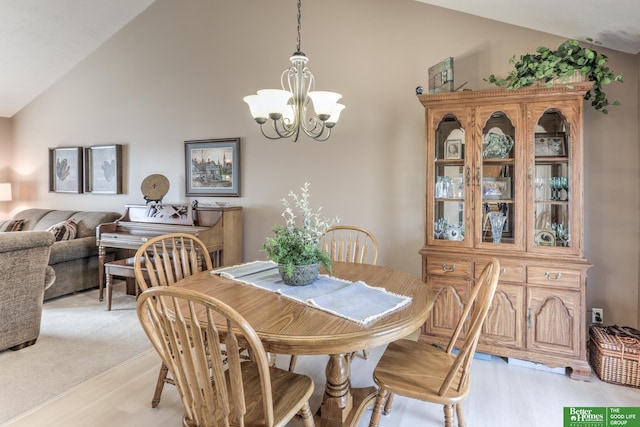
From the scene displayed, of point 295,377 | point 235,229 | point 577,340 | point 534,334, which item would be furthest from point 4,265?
point 577,340

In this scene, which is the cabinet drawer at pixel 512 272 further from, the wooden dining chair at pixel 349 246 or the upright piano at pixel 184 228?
the upright piano at pixel 184 228

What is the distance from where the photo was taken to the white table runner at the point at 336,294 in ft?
4.96

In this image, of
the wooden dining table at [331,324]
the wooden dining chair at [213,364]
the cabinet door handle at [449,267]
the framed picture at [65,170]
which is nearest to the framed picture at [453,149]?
the cabinet door handle at [449,267]

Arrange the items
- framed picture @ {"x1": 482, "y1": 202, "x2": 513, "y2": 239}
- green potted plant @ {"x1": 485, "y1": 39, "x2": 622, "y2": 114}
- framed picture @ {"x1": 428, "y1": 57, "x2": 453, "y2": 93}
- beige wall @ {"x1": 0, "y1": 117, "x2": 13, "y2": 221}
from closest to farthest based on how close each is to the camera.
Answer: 1. green potted plant @ {"x1": 485, "y1": 39, "x2": 622, "y2": 114}
2. framed picture @ {"x1": 482, "y1": 202, "x2": 513, "y2": 239}
3. framed picture @ {"x1": 428, "y1": 57, "x2": 453, "y2": 93}
4. beige wall @ {"x1": 0, "y1": 117, "x2": 13, "y2": 221}

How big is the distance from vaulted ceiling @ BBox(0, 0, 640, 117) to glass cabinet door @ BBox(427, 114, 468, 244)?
0.95 meters

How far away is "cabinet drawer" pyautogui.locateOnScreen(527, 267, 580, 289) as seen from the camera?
2.45 m

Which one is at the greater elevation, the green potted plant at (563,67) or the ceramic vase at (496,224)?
the green potted plant at (563,67)

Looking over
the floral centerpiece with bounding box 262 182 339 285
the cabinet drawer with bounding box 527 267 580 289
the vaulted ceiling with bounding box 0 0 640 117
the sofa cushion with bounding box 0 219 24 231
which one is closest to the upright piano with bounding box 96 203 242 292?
the sofa cushion with bounding box 0 219 24 231

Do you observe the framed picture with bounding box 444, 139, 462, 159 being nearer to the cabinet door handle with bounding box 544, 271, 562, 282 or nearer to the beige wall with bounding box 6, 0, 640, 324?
the beige wall with bounding box 6, 0, 640, 324

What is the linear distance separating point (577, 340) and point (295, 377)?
198cm

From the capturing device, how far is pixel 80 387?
2330 millimetres

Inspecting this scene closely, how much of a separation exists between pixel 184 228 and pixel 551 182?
10.8ft

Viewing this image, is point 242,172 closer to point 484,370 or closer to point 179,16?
point 179,16

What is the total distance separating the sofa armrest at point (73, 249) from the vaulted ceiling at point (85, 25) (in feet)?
8.06
